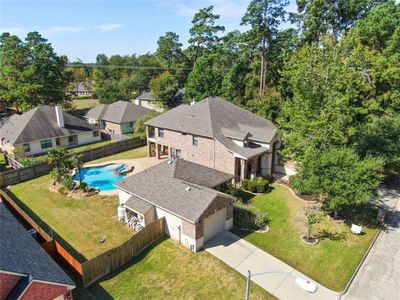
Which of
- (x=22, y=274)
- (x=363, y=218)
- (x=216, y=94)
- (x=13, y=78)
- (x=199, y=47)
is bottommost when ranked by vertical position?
(x=363, y=218)

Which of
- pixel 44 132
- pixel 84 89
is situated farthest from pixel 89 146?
pixel 84 89

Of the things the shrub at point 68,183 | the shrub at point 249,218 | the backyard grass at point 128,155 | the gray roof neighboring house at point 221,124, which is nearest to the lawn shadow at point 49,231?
the shrub at point 68,183

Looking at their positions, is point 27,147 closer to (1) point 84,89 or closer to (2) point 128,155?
(2) point 128,155

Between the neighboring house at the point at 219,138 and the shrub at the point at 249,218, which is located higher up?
the neighboring house at the point at 219,138

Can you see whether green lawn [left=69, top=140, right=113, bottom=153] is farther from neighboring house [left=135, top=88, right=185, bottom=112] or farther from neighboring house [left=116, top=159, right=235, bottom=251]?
neighboring house [left=116, top=159, right=235, bottom=251]

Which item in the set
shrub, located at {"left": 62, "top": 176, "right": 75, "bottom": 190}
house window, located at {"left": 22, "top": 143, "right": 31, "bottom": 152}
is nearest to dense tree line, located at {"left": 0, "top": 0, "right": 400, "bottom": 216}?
house window, located at {"left": 22, "top": 143, "right": 31, "bottom": 152}

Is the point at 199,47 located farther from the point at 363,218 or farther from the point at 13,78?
the point at 363,218

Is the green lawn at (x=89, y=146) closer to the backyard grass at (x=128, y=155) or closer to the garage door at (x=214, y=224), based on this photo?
the backyard grass at (x=128, y=155)

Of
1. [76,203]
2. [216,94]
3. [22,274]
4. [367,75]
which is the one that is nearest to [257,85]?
[216,94]
